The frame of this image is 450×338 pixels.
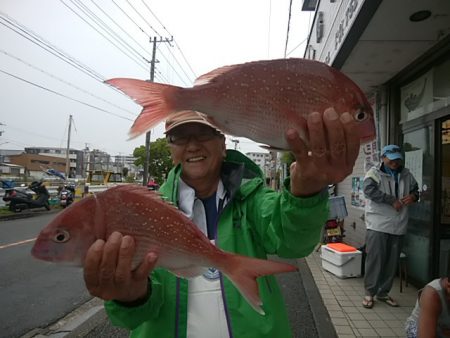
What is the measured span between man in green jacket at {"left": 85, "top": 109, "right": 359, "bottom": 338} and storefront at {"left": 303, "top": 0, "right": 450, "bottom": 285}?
Answer: 3.49m

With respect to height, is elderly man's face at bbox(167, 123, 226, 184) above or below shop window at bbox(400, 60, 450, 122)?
below

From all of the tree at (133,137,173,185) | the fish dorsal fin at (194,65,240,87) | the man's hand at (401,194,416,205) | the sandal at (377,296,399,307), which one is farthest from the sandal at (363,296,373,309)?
the tree at (133,137,173,185)

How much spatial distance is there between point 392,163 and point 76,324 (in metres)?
5.02

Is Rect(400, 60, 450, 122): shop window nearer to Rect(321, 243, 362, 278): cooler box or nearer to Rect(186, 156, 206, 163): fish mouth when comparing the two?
Rect(321, 243, 362, 278): cooler box

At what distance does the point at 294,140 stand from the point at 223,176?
2.95 feet

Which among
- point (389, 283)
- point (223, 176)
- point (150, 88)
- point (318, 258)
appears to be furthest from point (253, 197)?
point (318, 258)

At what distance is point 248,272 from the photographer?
1246mm

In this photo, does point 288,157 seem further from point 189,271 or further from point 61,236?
point 61,236

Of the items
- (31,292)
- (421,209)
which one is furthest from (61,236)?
(421,209)

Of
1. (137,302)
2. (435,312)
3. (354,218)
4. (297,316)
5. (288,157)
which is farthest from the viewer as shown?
(288,157)

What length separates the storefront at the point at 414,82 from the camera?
15.2 ft

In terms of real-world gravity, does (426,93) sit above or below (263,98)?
above

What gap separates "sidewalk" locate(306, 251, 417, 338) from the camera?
4.59 metres

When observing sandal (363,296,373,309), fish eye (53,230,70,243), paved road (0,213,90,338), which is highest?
fish eye (53,230,70,243)
